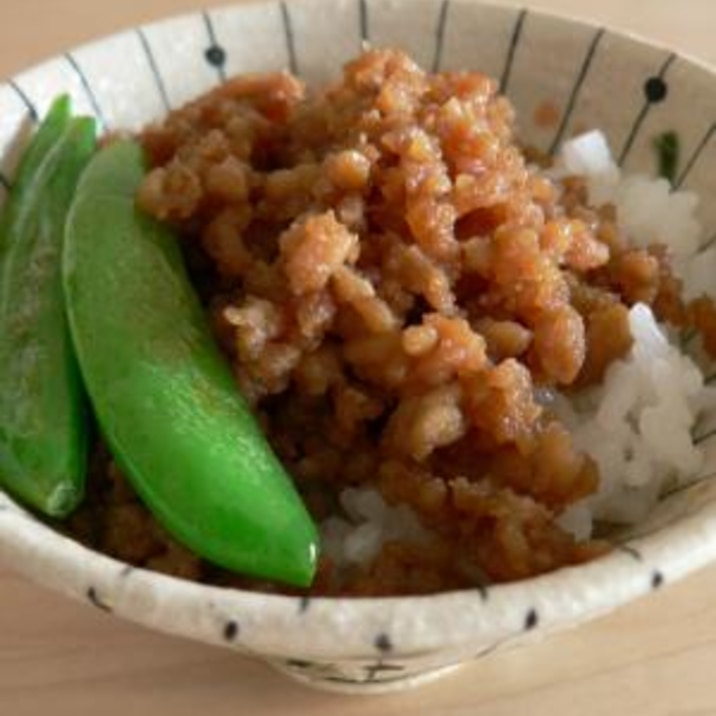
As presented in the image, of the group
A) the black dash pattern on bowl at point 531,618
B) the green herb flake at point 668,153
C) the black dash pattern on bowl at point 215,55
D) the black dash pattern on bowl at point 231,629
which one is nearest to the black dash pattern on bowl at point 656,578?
the black dash pattern on bowl at point 531,618

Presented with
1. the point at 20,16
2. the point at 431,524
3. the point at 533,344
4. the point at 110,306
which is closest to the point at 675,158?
the point at 533,344

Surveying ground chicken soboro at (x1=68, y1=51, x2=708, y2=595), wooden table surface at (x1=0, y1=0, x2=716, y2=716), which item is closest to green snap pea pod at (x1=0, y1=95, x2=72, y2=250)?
ground chicken soboro at (x1=68, y1=51, x2=708, y2=595)

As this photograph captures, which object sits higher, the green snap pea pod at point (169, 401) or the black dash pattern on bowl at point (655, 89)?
the black dash pattern on bowl at point (655, 89)

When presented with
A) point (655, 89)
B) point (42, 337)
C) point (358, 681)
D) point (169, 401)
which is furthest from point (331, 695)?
point (655, 89)

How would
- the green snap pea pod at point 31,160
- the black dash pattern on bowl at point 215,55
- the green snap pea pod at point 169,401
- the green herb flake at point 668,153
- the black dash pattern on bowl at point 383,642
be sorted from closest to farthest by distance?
the black dash pattern on bowl at point 383,642 < the green snap pea pod at point 169,401 < the green snap pea pod at point 31,160 < the green herb flake at point 668,153 < the black dash pattern on bowl at point 215,55

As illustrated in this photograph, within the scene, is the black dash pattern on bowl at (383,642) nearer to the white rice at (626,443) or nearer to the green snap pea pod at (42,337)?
the white rice at (626,443)

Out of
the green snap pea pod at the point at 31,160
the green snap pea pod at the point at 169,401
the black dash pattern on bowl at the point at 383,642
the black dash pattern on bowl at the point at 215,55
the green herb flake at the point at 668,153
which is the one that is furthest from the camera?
the black dash pattern on bowl at the point at 215,55

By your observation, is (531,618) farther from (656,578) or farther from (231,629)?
(231,629)

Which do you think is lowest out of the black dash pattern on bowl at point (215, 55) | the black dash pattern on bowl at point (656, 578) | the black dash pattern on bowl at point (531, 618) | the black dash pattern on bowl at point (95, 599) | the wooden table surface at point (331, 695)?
the wooden table surface at point (331, 695)
